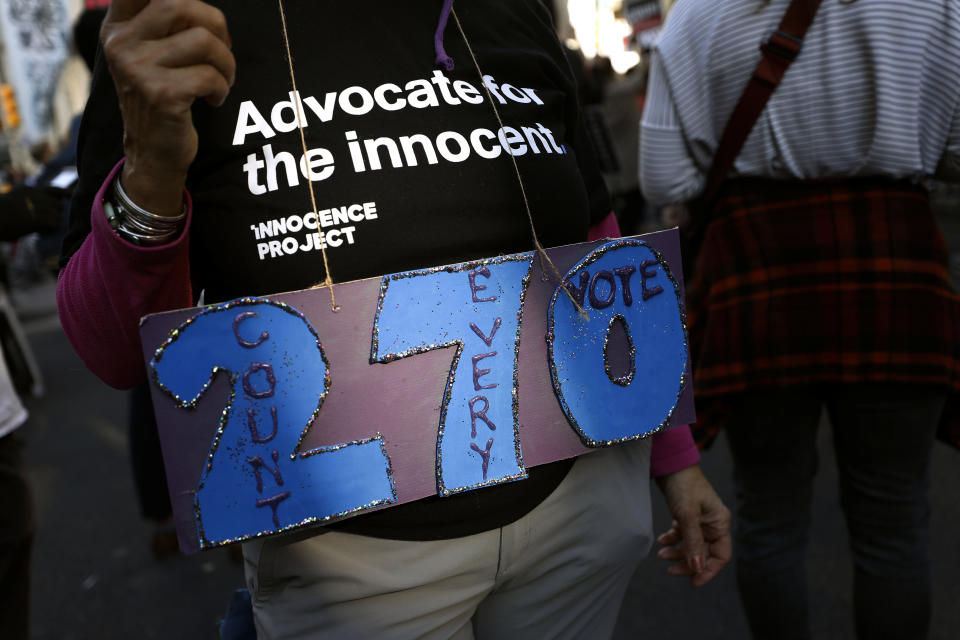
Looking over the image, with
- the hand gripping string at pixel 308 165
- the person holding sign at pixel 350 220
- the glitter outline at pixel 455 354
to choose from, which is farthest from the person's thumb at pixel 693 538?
the hand gripping string at pixel 308 165

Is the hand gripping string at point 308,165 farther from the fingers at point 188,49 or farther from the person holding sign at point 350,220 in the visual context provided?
the fingers at point 188,49

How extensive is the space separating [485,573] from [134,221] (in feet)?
1.85

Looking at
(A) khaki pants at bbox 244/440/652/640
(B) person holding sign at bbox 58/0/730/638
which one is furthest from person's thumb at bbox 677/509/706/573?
(B) person holding sign at bbox 58/0/730/638

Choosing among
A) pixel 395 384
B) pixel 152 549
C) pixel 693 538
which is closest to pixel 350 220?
pixel 395 384

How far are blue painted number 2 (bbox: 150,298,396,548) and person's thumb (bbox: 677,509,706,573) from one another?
0.63 meters

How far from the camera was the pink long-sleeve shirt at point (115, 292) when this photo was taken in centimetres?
83

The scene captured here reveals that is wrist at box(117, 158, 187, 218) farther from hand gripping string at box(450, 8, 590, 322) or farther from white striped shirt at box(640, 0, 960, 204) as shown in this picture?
white striped shirt at box(640, 0, 960, 204)

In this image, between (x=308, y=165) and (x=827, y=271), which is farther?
(x=827, y=271)

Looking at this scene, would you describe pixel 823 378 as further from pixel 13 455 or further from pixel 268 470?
pixel 13 455

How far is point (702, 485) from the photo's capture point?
125 cm

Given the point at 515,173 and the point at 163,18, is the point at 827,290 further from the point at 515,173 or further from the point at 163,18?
the point at 163,18

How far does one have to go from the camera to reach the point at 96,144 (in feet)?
3.07

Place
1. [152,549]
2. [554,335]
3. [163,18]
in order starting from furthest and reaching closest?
[152,549] → [554,335] → [163,18]

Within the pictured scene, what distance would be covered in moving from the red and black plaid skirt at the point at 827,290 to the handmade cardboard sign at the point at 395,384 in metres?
0.75
